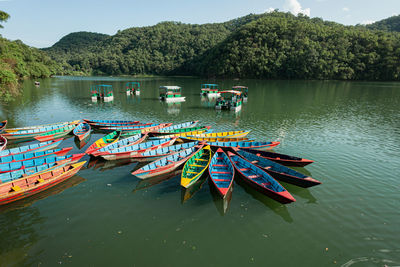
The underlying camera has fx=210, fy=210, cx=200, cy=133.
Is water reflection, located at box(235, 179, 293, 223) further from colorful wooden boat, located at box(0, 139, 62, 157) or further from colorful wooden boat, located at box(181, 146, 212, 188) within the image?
colorful wooden boat, located at box(0, 139, 62, 157)

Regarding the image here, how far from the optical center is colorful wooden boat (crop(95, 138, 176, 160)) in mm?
21219

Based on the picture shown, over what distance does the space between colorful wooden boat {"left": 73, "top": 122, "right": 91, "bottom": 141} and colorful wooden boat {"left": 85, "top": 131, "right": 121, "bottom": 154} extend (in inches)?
162

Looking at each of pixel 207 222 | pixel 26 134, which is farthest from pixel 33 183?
pixel 26 134

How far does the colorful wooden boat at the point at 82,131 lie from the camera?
27989 mm

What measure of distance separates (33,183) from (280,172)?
20.3 m

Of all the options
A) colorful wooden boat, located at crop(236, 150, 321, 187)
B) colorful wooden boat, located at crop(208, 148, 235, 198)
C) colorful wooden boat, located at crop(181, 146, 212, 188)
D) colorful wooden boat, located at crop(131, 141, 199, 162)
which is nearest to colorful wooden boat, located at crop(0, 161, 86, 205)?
colorful wooden boat, located at crop(131, 141, 199, 162)

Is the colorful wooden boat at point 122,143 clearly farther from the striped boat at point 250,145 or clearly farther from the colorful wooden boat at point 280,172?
the colorful wooden boat at point 280,172

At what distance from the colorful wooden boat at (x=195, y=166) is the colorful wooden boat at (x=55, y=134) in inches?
786

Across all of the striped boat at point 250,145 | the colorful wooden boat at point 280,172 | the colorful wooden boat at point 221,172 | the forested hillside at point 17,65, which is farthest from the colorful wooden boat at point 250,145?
the forested hillside at point 17,65

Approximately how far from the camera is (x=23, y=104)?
172 ft

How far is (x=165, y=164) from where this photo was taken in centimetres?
2005

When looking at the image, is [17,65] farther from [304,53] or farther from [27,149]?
[304,53]

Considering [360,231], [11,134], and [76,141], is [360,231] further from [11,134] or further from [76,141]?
[11,134]

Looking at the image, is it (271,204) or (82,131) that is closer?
(271,204)
